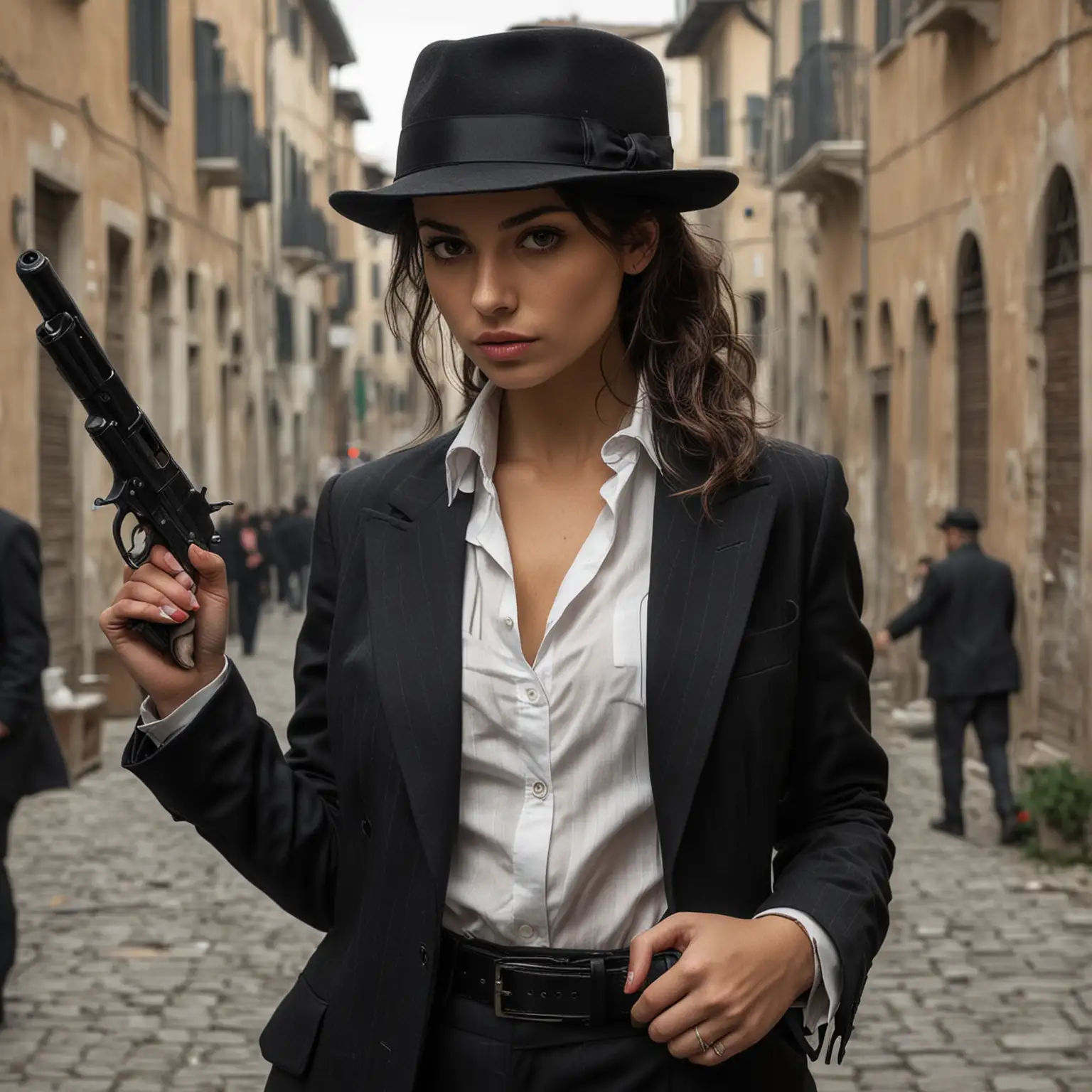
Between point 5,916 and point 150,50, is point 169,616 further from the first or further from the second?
point 150,50

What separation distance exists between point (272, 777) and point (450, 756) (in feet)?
0.89

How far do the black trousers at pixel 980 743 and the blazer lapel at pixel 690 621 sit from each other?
8.65 meters

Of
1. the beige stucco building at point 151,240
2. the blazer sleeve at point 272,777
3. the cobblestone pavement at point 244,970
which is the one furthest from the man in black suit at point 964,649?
the blazer sleeve at point 272,777

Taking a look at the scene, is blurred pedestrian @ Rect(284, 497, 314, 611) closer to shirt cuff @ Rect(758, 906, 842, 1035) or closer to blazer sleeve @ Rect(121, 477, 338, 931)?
blazer sleeve @ Rect(121, 477, 338, 931)

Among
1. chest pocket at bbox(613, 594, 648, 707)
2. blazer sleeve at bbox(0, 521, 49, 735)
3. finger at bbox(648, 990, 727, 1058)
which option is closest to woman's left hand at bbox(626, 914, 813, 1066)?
finger at bbox(648, 990, 727, 1058)

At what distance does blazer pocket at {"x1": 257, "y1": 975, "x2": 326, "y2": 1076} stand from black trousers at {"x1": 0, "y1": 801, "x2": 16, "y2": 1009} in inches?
175

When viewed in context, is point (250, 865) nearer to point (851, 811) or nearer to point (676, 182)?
point (851, 811)

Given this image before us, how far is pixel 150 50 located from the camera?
60.7 feet

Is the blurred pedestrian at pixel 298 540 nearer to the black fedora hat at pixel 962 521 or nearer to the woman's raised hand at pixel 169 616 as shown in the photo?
the black fedora hat at pixel 962 521

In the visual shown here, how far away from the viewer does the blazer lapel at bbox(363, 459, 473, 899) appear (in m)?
2.32

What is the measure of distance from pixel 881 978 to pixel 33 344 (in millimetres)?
8156

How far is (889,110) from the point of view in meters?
18.6

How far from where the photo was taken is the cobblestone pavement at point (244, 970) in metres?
6.35

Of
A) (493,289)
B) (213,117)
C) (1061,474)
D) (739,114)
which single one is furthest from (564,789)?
(739,114)
